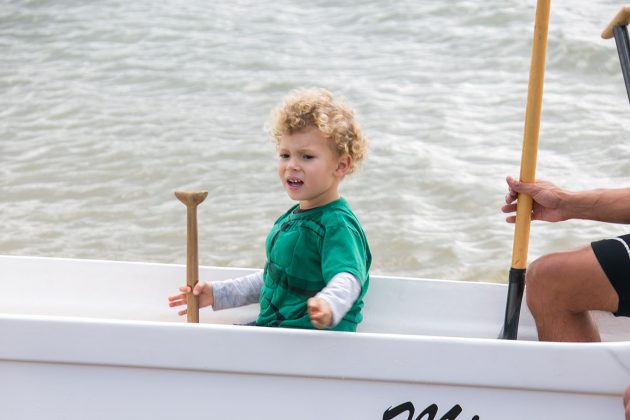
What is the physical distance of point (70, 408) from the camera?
2033mm

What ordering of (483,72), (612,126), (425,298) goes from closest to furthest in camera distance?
1. (425,298)
2. (612,126)
3. (483,72)

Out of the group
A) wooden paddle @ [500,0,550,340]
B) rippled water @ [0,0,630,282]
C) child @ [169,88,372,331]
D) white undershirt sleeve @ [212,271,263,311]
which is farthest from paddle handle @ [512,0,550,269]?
rippled water @ [0,0,630,282]

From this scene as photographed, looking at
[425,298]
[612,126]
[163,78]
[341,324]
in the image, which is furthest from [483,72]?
[341,324]

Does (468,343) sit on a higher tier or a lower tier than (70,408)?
higher

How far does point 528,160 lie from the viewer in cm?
223

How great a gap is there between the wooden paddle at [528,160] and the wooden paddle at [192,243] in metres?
0.74

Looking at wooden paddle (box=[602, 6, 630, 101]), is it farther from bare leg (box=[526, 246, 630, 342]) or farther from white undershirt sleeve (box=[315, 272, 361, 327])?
white undershirt sleeve (box=[315, 272, 361, 327])

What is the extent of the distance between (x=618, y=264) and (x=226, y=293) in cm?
95

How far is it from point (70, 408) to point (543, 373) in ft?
3.29

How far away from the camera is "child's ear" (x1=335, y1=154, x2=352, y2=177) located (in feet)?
7.30

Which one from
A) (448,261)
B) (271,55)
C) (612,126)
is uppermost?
(271,55)

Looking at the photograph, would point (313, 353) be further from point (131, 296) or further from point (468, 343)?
point (131, 296)

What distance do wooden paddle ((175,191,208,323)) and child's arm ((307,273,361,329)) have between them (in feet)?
1.15

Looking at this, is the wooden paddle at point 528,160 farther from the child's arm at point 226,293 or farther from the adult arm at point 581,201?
the child's arm at point 226,293
